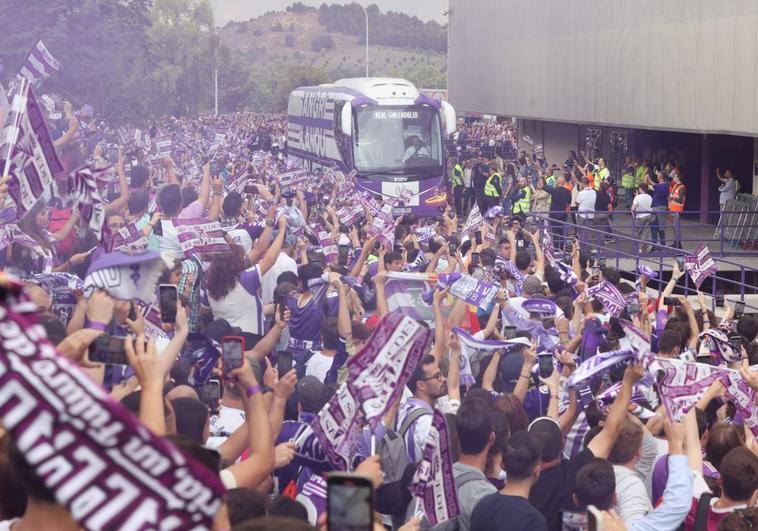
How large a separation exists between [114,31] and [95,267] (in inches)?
1654

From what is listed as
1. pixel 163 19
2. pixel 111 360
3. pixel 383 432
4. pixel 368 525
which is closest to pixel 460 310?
pixel 383 432

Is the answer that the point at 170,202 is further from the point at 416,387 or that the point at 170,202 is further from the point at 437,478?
the point at 437,478

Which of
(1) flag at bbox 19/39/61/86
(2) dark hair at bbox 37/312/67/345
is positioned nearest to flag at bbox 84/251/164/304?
(2) dark hair at bbox 37/312/67/345

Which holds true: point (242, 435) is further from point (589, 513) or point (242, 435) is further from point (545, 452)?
point (589, 513)

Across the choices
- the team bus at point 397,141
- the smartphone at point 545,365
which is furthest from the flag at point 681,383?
the team bus at point 397,141

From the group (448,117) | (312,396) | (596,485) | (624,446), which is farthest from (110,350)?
(448,117)

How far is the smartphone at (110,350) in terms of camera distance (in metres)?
3.89

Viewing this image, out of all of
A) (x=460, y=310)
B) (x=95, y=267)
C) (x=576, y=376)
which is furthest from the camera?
(x=460, y=310)

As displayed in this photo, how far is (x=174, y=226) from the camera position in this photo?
8938mm

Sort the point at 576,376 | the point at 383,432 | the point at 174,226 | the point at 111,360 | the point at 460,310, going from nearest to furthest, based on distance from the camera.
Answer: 1. the point at 111,360
2. the point at 383,432
3. the point at 576,376
4. the point at 460,310
5. the point at 174,226

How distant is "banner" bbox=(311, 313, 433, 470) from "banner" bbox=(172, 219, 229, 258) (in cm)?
426

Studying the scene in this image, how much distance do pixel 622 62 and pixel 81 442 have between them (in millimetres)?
29612

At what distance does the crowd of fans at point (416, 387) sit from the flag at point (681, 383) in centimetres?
6

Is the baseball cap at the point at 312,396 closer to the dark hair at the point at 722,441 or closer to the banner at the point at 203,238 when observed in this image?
the dark hair at the point at 722,441
